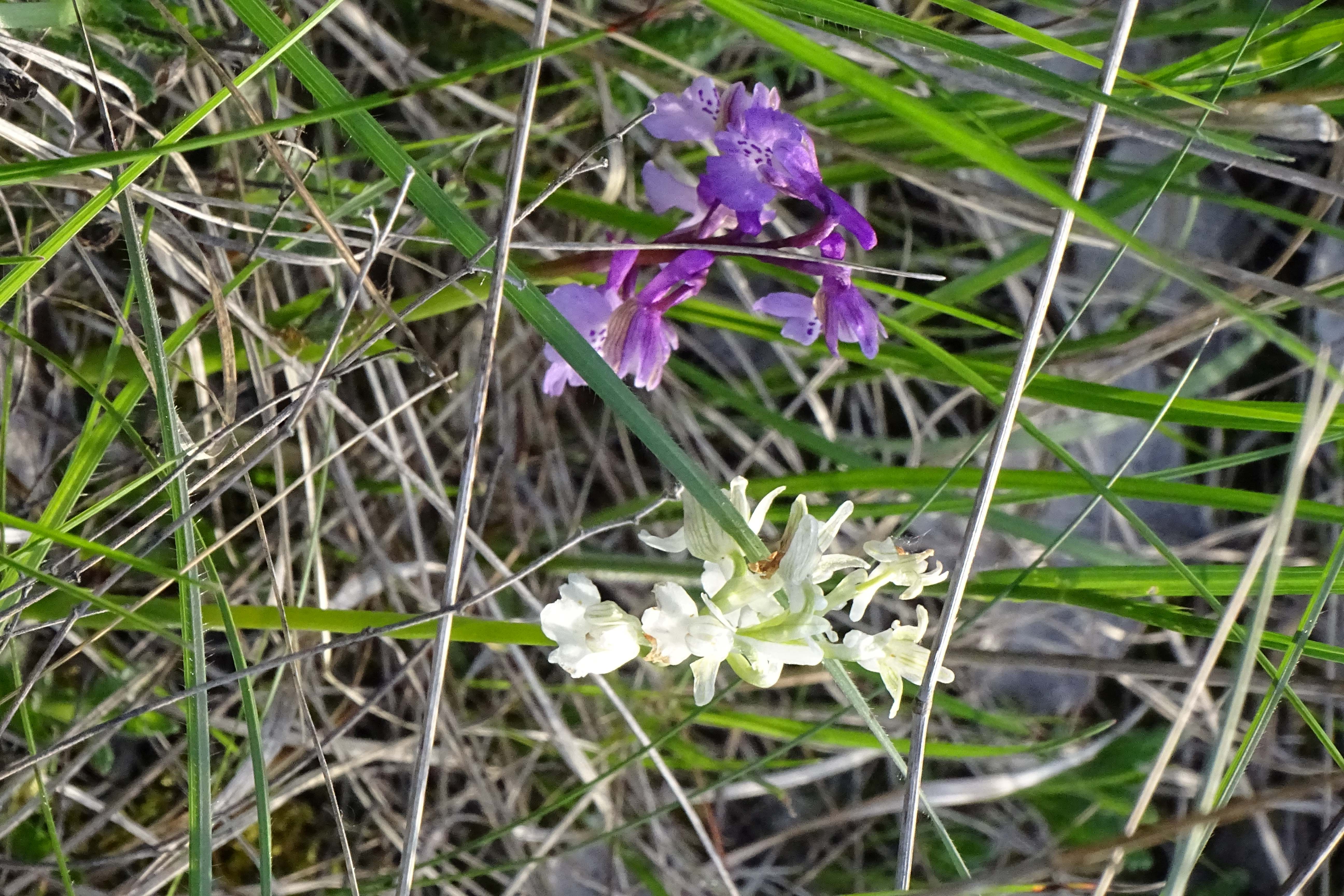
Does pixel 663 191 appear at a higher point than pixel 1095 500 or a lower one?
higher

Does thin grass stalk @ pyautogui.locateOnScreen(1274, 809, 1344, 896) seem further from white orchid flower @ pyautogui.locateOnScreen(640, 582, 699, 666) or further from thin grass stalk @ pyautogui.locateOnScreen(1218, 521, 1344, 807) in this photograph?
white orchid flower @ pyautogui.locateOnScreen(640, 582, 699, 666)

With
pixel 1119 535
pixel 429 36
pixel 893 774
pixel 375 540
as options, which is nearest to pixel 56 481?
pixel 375 540

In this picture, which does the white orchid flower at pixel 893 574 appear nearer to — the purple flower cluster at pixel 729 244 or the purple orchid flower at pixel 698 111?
the purple flower cluster at pixel 729 244


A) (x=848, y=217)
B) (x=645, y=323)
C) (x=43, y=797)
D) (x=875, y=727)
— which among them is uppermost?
(x=848, y=217)

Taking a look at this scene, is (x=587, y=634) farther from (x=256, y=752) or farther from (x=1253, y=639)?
(x=1253, y=639)

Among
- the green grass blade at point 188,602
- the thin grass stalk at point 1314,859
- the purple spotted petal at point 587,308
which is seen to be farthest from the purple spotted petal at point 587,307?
the thin grass stalk at point 1314,859

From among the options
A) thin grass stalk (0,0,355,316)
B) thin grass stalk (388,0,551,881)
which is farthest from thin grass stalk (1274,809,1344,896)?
thin grass stalk (0,0,355,316)

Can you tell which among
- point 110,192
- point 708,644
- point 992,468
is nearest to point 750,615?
point 708,644
